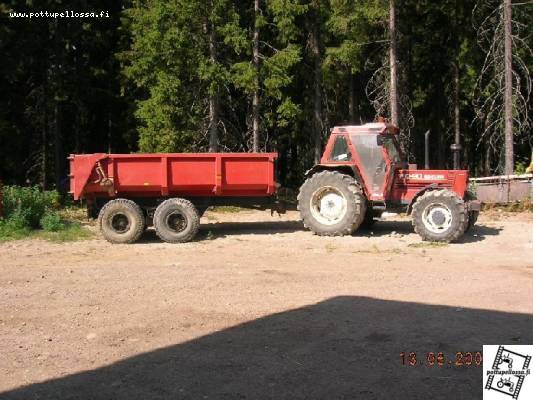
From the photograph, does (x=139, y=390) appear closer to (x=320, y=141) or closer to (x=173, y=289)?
(x=173, y=289)

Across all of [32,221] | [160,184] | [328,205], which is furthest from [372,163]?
[32,221]

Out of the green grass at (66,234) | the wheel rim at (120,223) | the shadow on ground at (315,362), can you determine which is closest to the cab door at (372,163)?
the wheel rim at (120,223)

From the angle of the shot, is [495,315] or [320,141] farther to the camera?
[320,141]

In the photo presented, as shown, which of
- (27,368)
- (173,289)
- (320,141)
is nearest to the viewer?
(27,368)

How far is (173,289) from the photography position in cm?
818

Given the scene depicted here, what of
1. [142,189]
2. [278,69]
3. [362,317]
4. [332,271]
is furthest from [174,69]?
[362,317]

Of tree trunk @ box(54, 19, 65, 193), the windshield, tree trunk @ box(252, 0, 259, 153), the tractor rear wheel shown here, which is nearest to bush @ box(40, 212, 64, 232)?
the tractor rear wheel

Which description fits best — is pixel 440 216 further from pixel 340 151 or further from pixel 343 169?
pixel 340 151

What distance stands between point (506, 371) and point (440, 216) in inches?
307

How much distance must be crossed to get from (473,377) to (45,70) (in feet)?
78.9

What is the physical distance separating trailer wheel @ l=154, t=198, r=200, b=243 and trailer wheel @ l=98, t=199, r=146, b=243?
40 cm

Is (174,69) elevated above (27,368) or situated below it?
above

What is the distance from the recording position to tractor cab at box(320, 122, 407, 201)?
514 inches
